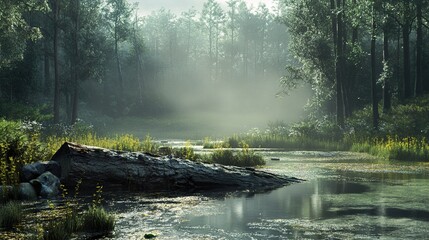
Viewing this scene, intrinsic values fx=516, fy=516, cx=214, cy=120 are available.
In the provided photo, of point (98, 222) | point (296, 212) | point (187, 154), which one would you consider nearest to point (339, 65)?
point (187, 154)

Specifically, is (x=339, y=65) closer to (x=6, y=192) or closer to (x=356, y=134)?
(x=356, y=134)

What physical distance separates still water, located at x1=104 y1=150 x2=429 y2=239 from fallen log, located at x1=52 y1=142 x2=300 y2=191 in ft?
3.91

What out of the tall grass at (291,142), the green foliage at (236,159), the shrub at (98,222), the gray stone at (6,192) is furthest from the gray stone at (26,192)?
the tall grass at (291,142)

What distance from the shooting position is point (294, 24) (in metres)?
48.2

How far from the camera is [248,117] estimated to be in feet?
263

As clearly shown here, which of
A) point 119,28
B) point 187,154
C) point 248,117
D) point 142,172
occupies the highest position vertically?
point 119,28

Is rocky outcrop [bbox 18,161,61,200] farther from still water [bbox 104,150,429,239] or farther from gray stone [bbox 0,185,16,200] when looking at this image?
still water [bbox 104,150,429,239]

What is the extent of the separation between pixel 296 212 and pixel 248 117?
6885 cm

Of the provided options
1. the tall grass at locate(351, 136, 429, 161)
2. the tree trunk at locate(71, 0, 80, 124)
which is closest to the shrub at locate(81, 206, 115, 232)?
the tall grass at locate(351, 136, 429, 161)

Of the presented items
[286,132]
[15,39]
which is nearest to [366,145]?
[286,132]

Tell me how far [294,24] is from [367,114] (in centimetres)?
1257

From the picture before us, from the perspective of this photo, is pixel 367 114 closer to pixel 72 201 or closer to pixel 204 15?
pixel 72 201

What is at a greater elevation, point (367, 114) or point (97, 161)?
point (367, 114)

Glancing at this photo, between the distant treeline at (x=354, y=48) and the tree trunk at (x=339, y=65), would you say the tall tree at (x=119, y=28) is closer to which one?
the distant treeline at (x=354, y=48)
